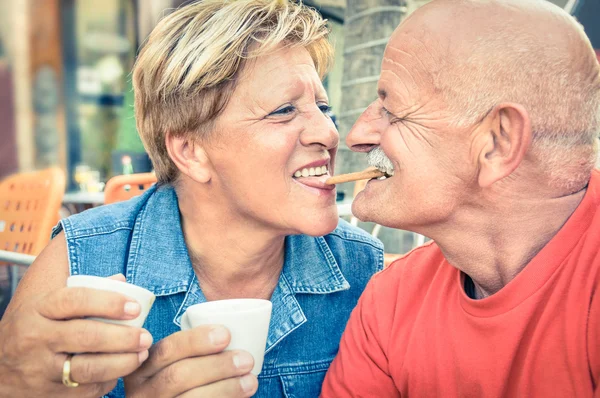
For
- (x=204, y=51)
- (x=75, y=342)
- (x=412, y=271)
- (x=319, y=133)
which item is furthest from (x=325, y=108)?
(x=75, y=342)

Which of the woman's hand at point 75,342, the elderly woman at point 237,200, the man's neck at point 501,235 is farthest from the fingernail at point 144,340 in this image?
the man's neck at point 501,235

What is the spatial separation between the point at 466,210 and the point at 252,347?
0.64 meters

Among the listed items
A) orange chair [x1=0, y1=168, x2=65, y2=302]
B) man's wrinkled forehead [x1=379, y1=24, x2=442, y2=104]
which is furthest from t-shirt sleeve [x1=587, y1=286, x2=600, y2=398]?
orange chair [x1=0, y1=168, x2=65, y2=302]

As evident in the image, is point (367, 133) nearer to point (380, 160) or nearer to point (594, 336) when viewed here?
point (380, 160)

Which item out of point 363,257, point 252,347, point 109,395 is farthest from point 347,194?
point 252,347

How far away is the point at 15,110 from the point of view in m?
8.66

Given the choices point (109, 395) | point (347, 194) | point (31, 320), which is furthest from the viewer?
point (347, 194)

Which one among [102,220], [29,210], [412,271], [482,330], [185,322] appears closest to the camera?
[185,322]

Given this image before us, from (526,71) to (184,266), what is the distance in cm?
123

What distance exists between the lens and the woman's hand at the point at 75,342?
1.19 m

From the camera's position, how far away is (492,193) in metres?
1.49

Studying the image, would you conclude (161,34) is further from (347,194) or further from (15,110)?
(15,110)

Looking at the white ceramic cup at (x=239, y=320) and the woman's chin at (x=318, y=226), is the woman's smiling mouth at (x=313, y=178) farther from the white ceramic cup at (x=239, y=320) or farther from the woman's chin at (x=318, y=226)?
the white ceramic cup at (x=239, y=320)

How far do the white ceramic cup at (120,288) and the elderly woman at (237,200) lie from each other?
1.86 feet
